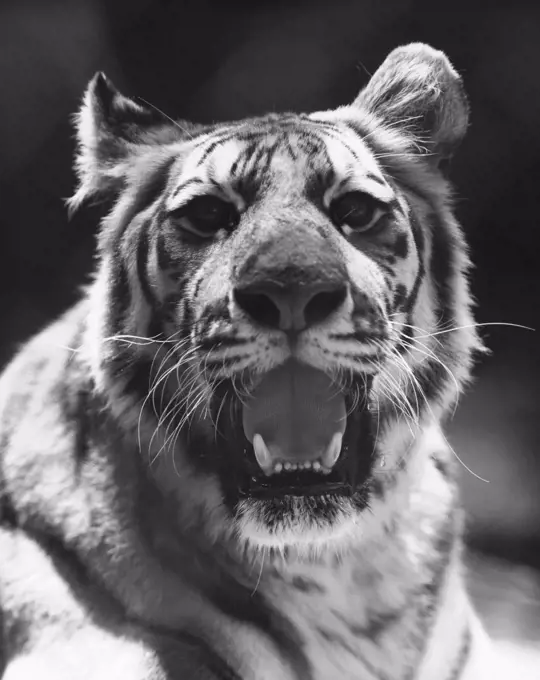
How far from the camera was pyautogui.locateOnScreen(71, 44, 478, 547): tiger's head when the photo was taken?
81cm

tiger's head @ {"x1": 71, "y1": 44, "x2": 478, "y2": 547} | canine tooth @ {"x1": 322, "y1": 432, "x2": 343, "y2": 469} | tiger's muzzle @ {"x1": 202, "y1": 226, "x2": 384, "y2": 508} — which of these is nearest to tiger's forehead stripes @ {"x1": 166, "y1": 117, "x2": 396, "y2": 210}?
tiger's head @ {"x1": 71, "y1": 44, "x2": 478, "y2": 547}

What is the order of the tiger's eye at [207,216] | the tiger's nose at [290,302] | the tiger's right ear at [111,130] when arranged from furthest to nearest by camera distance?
the tiger's right ear at [111,130] < the tiger's eye at [207,216] < the tiger's nose at [290,302]

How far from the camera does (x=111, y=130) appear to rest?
1.02 m

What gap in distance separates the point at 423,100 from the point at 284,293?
15.8 inches

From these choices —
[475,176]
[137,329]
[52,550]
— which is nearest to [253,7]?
[475,176]

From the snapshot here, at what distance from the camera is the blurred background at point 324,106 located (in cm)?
109

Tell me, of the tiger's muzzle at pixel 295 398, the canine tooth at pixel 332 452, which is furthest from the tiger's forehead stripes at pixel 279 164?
the canine tooth at pixel 332 452

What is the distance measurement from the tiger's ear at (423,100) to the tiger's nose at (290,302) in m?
0.33

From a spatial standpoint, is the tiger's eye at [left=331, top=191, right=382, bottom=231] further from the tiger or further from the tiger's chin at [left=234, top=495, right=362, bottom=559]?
the tiger's chin at [left=234, top=495, right=362, bottom=559]

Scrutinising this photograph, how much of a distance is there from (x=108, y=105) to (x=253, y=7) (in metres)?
0.27

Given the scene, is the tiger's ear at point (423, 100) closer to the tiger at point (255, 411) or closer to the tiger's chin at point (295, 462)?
the tiger at point (255, 411)

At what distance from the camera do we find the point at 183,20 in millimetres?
1125

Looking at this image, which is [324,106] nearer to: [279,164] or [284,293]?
[279,164]

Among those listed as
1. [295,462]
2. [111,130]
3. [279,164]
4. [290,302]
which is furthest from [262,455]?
[111,130]
